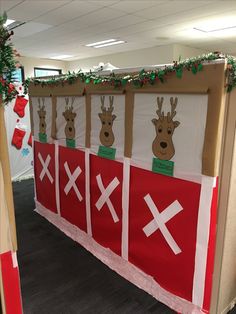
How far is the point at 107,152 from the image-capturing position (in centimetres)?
237

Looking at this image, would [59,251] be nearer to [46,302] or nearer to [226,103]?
[46,302]

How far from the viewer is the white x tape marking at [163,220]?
74.1 inches

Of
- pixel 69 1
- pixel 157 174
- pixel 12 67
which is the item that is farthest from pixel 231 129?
pixel 69 1

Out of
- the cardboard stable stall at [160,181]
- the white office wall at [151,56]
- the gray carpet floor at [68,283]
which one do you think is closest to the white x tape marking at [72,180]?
the cardboard stable stall at [160,181]

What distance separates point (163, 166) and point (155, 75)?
0.63m

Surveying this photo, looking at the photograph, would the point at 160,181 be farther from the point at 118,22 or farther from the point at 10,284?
the point at 118,22

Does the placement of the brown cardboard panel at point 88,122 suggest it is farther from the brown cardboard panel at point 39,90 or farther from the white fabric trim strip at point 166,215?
the white fabric trim strip at point 166,215

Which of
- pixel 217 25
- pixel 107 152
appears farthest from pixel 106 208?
pixel 217 25

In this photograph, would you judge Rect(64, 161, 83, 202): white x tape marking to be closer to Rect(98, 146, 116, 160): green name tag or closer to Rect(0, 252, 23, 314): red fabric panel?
Rect(98, 146, 116, 160): green name tag

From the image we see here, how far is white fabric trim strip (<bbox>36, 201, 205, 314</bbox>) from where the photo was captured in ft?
6.31

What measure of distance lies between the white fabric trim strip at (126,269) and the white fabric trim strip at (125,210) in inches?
4.2

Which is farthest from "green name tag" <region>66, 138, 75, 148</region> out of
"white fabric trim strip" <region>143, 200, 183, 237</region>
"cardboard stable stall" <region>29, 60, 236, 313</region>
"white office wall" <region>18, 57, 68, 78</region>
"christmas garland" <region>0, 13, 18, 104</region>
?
"white office wall" <region>18, 57, 68, 78</region>

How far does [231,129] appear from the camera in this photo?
5.17ft

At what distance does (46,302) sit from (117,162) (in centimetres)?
122
